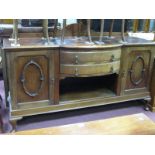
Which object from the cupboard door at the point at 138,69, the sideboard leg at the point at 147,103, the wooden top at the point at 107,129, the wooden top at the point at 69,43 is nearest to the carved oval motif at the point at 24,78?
the wooden top at the point at 69,43

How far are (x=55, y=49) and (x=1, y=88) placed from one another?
4.40 feet

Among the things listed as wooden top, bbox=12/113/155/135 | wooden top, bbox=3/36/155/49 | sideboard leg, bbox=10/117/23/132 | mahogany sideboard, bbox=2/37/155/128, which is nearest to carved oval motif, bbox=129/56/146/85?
mahogany sideboard, bbox=2/37/155/128

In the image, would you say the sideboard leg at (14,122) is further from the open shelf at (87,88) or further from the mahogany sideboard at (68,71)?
the open shelf at (87,88)

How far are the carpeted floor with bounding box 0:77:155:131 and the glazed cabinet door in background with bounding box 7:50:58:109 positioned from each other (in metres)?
0.25

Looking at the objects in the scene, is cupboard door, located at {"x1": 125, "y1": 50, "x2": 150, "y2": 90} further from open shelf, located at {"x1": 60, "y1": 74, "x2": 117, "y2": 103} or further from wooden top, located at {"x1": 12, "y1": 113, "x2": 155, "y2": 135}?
wooden top, located at {"x1": 12, "y1": 113, "x2": 155, "y2": 135}

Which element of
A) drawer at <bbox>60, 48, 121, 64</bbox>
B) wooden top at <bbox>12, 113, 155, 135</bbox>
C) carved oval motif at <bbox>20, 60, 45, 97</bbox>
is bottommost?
wooden top at <bbox>12, 113, 155, 135</bbox>

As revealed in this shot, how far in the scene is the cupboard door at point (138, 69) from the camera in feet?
7.13

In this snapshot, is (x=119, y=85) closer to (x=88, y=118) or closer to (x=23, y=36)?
(x=88, y=118)

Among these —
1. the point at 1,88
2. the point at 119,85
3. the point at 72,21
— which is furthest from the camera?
the point at 1,88

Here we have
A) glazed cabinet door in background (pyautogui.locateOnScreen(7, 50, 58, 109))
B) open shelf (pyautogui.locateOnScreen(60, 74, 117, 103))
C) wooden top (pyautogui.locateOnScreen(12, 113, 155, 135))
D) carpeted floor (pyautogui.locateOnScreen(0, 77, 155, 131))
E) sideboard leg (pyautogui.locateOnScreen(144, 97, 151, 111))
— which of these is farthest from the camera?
sideboard leg (pyautogui.locateOnScreen(144, 97, 151, 111))

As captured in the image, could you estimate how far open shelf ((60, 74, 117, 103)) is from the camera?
217 cm

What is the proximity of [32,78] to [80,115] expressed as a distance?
710 mm

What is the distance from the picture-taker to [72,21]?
6.81 feet

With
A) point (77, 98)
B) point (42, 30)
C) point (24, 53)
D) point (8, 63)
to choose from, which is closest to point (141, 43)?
point (77, 98)
